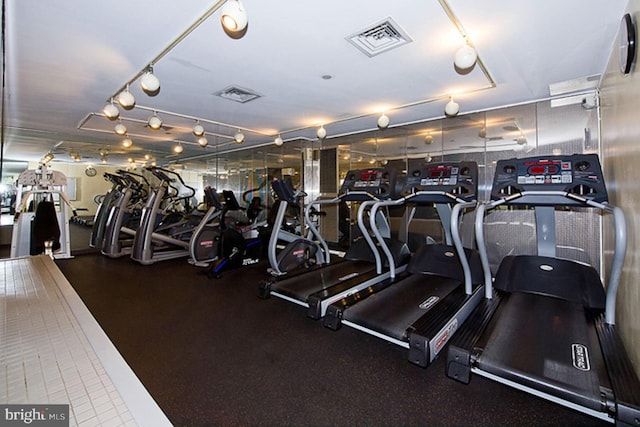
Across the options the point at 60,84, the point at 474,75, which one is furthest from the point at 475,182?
the point at 60,84

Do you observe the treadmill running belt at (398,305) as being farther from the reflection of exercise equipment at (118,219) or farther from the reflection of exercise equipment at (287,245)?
the reflection of exercise equipment at (118,219)

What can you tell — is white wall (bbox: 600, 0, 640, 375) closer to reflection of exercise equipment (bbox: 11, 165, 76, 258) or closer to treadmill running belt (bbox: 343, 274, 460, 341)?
treadmill running belt (bbox: 343, 274, 460, 341)

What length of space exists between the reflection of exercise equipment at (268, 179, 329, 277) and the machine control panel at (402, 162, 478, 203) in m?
1.66

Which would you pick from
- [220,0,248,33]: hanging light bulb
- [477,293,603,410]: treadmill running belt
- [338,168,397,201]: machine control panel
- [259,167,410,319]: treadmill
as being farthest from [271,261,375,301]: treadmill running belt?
[220,0,248,33]: hanging light bulb

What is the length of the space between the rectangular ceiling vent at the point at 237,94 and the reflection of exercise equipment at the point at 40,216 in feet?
13.0

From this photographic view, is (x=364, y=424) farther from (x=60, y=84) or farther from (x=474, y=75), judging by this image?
(x=60, y=84)

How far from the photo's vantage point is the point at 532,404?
1.74 metres

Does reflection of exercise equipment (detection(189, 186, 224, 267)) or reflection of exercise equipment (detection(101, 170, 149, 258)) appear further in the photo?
reflection of exercise equipment (detection(101, 170, 149, 258))

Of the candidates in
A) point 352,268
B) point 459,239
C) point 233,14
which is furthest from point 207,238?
point 459,239

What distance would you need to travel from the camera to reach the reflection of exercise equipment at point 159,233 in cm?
517

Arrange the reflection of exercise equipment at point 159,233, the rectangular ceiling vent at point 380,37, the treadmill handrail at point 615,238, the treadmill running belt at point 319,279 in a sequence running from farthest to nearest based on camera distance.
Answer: the reflection of exercise equipment at point 159,233 → the treadmill running belt at point 319,279 → the rectangular ceiling vent at point 380,37 → the treadmill handrail at point 615,238

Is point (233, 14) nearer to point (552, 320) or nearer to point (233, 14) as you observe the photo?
point (233, 14)

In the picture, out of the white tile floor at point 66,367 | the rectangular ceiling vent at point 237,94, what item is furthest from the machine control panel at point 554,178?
the rectangular ceiling vent at point 237,94

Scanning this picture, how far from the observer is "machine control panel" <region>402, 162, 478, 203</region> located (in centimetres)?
320
